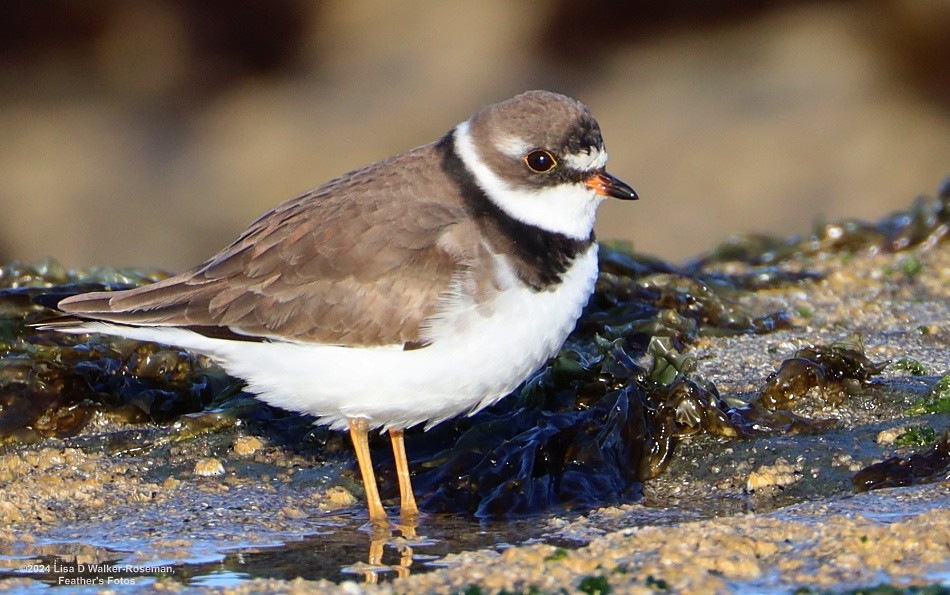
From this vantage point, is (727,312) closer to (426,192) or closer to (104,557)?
(426,192)

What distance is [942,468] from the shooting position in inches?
188

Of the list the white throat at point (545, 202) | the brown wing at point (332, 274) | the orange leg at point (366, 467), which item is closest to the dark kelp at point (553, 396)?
the orange leg at point (366, 467)

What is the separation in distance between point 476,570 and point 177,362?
2999 mm

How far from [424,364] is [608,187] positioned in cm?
122

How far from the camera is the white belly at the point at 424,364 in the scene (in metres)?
5.06

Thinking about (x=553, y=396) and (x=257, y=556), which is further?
(x=553, y=396)

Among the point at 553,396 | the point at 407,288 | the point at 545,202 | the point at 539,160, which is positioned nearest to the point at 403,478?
the point at 407,288

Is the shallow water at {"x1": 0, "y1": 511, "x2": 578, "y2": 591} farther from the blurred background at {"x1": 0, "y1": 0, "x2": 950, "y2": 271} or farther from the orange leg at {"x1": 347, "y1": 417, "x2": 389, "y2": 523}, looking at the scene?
the blurred background at {"x1": 0, "y1": 0, "x2": 950, "y2": 271}

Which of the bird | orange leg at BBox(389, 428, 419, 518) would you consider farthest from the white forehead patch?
orange leg at BBox(389, 428, 419, 518)

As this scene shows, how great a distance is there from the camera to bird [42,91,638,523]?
5105 mm

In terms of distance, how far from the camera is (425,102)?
13.8 m

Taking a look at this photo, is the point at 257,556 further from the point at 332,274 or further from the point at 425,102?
the point at 425,102

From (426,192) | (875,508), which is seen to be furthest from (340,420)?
(875,508)

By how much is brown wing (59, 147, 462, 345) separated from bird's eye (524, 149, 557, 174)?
0.41 m
